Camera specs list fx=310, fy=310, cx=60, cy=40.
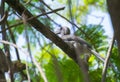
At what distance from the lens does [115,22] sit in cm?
32

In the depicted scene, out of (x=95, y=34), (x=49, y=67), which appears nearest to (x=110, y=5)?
(x=49, y=67)

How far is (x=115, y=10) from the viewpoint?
32 centimetres

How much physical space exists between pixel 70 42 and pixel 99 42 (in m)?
0.38

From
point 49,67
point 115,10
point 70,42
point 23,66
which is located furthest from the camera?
point 49,67

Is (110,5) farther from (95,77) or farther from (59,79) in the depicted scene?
(95,77)

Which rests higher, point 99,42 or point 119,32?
point 119,32

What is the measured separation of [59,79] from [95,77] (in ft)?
3.16

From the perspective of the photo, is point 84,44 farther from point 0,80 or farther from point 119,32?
point 119,32

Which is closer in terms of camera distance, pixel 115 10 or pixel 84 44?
pixel 115 10

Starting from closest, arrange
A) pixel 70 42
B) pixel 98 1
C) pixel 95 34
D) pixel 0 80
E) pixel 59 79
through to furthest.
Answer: pixel 59 79
pixel 0 80
pixel 70 42
pixel 95 34
pixel 98 1

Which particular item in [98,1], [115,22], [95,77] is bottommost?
[95,77]

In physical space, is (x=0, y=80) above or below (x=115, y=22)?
below

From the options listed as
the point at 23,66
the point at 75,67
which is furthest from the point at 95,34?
the point at 23,66

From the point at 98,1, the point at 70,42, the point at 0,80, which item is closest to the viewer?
the point at 0,80
